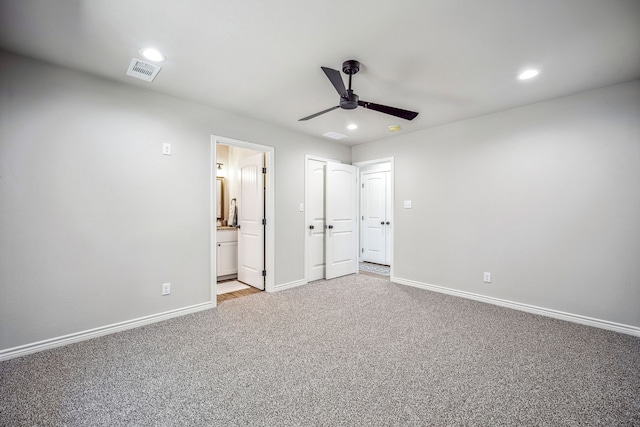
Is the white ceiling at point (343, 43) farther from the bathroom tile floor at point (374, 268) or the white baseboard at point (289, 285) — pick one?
the bathroom tile floor at point (374, 268)

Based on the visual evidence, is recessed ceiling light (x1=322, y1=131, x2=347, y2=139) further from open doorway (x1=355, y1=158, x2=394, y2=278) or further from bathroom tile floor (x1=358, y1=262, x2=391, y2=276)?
bathroom tile floor (x1=358, y1=262, x2=391, y2=276)

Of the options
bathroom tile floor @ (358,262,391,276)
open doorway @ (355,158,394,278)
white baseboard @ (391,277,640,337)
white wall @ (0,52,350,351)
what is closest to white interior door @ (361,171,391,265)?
open doorway @ (355,158,394,278)

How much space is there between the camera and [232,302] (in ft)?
11.7

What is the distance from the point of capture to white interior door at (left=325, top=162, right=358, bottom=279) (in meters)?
4.71

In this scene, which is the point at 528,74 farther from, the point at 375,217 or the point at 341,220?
the point at 375,217

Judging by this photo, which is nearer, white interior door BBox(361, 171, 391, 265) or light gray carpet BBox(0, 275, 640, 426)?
light gray carpet BBox(0, 275, 640, 426)

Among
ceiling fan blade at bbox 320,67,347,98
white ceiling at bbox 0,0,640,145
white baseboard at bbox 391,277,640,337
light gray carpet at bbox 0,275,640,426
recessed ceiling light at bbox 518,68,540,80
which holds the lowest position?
light gray carpet at bbox 0,275,640,426

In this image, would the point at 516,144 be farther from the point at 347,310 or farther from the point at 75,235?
the point at 75,235

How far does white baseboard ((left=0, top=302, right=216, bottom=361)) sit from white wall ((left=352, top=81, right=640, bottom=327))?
3323mm

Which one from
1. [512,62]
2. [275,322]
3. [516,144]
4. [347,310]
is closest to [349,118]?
[512,62]

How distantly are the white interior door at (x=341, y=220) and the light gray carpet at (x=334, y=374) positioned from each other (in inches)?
69.1

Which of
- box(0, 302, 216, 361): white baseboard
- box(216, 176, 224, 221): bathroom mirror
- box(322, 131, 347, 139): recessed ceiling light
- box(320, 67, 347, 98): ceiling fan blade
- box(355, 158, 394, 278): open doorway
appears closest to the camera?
box(320, 67, 347, 98): ceiling fan blade

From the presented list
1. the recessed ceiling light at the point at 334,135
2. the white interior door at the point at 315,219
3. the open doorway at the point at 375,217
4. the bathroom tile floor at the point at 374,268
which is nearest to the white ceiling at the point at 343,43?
the recessed ceiling light at the point at 334,135

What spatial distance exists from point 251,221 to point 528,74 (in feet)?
12.4
